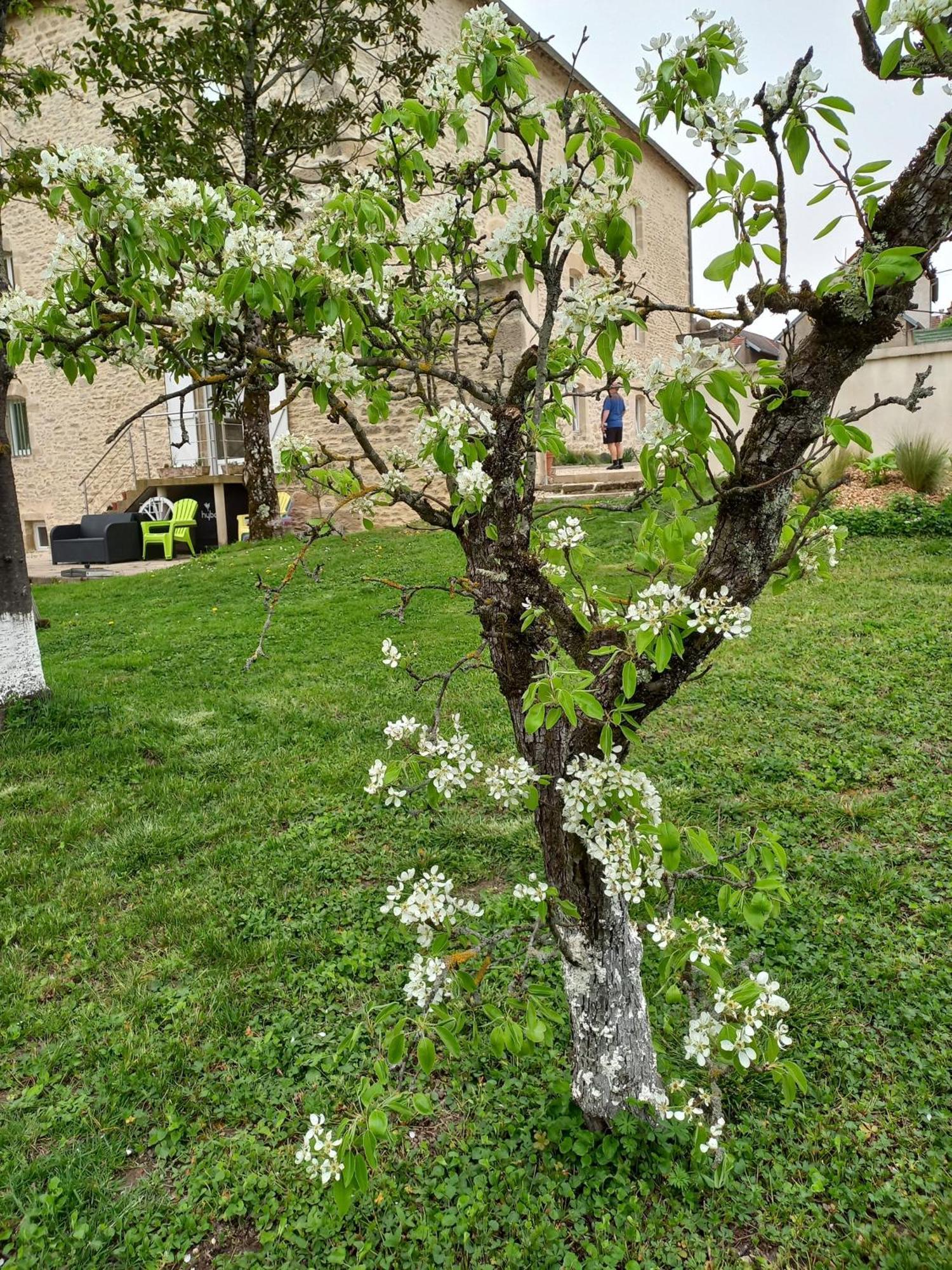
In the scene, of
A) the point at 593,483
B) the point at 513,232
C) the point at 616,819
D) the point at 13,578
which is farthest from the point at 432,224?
the point at 593,483

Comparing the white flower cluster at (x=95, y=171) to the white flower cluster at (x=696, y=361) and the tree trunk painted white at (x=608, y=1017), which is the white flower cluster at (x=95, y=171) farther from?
the tree trunk painted white at (x=608, y=1017)

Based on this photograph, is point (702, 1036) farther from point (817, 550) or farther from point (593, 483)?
point (593, 483)

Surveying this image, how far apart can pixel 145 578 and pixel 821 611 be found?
8883mm

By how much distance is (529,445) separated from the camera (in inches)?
76.1

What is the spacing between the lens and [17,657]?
5238mm

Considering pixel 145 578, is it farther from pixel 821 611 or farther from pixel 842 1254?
pixel 842 1254

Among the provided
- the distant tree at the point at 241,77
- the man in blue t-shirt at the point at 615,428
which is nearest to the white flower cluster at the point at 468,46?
the distant tree at the point at 241,77

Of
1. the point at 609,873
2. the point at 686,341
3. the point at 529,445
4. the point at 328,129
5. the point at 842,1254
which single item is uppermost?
the point at 328,129

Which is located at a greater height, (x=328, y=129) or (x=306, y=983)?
(x=328, y=129)

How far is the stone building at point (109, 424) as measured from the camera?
1539 cm

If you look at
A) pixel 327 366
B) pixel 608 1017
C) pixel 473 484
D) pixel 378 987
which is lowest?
pixel 378 987

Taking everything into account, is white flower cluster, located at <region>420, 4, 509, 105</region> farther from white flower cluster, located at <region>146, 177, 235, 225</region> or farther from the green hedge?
the green hedge

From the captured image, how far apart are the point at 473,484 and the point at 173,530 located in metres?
13.9

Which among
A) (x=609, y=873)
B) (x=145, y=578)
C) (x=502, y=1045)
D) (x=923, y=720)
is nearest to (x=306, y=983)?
(x=502, y=1045)
